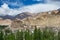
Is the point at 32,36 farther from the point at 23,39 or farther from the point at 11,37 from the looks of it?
the point at 11,37

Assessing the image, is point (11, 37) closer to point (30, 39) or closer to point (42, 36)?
point (30, 39)

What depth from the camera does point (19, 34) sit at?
12556cm

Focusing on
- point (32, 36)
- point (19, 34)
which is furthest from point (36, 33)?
point (19, 34)

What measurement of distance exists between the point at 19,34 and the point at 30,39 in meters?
14.0

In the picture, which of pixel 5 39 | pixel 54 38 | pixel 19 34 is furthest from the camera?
pixel 19 34

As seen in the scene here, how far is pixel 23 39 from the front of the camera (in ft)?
391

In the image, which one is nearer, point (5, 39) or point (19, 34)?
point (5, 39)

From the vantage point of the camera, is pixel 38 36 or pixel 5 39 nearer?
pixel 5 39

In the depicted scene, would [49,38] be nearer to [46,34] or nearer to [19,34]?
[46,34]

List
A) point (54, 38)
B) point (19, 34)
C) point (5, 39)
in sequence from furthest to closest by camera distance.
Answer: point (19, 34) → point (54, 38) → point (5, 39)

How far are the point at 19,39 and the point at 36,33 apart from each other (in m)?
7.76

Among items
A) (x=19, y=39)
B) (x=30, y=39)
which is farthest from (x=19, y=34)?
(x=30, y=39)

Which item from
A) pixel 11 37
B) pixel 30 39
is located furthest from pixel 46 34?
pixel 11 37

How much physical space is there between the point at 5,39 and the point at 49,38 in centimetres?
1771
